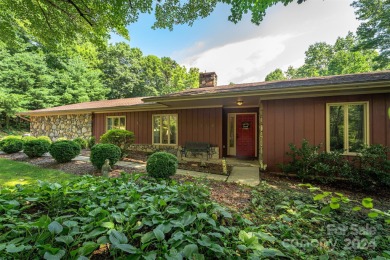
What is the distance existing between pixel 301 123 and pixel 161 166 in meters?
4.68

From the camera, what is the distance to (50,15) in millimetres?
4293

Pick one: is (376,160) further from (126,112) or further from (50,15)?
(126,112)

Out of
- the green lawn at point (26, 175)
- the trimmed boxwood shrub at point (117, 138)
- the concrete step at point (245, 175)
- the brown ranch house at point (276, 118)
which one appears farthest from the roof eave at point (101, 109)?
the concrete step at point (245, 175)

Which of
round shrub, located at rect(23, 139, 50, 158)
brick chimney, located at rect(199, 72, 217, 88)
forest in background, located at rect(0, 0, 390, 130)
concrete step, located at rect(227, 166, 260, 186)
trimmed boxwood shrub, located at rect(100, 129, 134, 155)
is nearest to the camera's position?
forest in background, located at rect(0, 0, 390, 130)

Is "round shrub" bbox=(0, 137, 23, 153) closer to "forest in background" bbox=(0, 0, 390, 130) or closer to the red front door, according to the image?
"forest in background" bbox=(0, 0, 390, 130)

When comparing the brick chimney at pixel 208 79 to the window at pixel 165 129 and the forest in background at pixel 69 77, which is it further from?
the forest in background at pixel 69 77

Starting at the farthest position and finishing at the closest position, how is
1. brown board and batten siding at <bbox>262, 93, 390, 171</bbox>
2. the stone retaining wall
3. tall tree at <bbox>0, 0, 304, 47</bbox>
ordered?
the stone retaining wall → brown board and batten siding at <bbox>262, 93, 390, 171</bbox> → tall tree at <bbox>0, 0, 304, 47</bbox>

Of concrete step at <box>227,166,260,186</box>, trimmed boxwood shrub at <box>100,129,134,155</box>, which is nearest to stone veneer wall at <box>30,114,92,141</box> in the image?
trimmed boxwood shrub at <box>100,129,134,155</box>

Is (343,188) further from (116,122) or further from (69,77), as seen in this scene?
(69,77)

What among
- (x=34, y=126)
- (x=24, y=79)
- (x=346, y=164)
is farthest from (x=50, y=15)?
(x=24, y=79)

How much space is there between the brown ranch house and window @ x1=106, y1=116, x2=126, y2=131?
786 mm

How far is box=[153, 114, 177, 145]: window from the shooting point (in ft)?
29.3

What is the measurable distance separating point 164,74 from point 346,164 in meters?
28.7

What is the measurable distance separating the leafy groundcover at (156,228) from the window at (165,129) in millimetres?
6187
